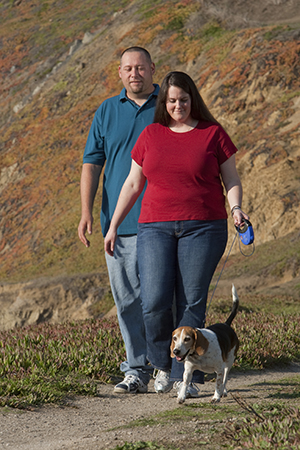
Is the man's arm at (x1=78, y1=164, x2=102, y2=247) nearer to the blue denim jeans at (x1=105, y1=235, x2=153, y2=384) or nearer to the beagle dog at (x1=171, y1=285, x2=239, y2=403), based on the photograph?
the blue denim jeans at (x1=105, y1=235, x2=153, y2=384)

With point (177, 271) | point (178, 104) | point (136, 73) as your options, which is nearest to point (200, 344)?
point (177, 271)

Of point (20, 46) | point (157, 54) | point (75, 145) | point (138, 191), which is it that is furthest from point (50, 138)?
point (138, 191)

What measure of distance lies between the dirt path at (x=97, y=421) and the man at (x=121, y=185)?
1.35 ft

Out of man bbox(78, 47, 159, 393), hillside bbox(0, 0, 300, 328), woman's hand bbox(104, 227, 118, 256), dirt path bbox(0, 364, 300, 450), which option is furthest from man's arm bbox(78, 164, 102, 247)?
hillside bbox(0, 0, 300, 328)

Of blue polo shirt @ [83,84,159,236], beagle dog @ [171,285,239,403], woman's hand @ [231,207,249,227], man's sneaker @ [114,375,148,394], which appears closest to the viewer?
beagle dog @ [171,285,239,403]

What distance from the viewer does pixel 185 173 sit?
13.7 feet

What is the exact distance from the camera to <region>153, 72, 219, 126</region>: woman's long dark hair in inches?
169

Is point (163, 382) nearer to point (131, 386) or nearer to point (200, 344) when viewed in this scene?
point (131, 386)

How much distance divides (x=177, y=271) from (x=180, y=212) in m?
0.49

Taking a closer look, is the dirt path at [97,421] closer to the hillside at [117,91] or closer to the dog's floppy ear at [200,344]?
the dog's floppy ear at [200,344]

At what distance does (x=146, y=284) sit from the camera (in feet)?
14.3

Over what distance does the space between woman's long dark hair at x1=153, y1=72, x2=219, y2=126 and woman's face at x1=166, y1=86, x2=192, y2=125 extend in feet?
0.11

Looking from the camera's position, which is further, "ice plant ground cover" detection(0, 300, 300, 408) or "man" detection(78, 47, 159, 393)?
"man" detection(78, 47, 159, 393)

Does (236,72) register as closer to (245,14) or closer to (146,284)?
(245,14)
